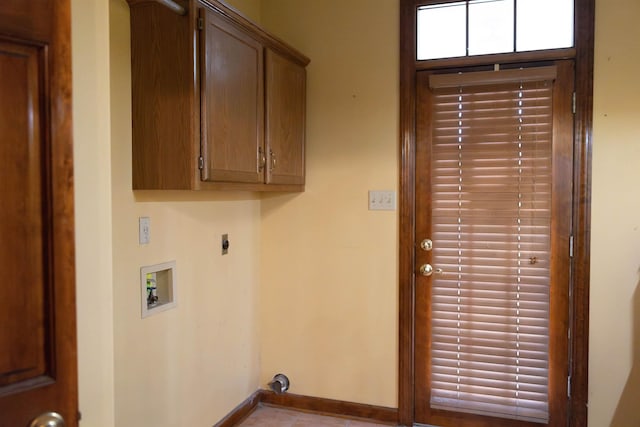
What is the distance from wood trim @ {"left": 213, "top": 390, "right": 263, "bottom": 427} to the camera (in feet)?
8.20

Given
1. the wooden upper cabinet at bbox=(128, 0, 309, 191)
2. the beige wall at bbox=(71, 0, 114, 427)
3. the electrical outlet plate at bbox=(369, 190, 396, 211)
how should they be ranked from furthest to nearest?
the electrical outlet plate at bbox=(369, 190, 396, 211), the wooden upper cabinet at bbox=(128, 0, 309, 191), the beige wall at bbox=(71, 0, 114, 427)

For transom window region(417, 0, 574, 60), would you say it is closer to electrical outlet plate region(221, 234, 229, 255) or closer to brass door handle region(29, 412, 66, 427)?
electrical outlet plate region(221, 234, 229, 255)

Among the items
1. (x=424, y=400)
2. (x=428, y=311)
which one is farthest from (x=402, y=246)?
(x=424, y=400)

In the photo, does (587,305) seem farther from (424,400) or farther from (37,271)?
(37,271)

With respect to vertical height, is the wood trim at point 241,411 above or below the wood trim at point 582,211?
below

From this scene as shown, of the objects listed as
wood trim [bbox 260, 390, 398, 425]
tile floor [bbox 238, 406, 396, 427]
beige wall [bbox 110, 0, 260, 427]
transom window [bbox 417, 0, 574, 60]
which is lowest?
tile floor [bbox 238, 406, 396, 427]

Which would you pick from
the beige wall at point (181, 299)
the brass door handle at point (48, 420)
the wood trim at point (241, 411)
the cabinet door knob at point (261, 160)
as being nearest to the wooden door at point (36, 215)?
the brass door handle at point (48, 420)

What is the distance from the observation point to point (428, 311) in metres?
2.57

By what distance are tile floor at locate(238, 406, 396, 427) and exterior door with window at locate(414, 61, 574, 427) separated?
0.44 metres

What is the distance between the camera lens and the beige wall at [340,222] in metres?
2.63

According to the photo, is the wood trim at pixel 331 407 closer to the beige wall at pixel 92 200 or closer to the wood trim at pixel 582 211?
the wood trim at pixel 582 211

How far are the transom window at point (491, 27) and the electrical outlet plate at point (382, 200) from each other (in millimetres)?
784

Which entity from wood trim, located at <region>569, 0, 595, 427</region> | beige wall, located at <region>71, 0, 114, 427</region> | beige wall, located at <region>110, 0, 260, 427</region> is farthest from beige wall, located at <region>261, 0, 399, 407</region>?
beige wall, located at <region>71, 0, 114, 427</region>

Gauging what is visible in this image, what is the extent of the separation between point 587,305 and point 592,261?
23 centimetres
